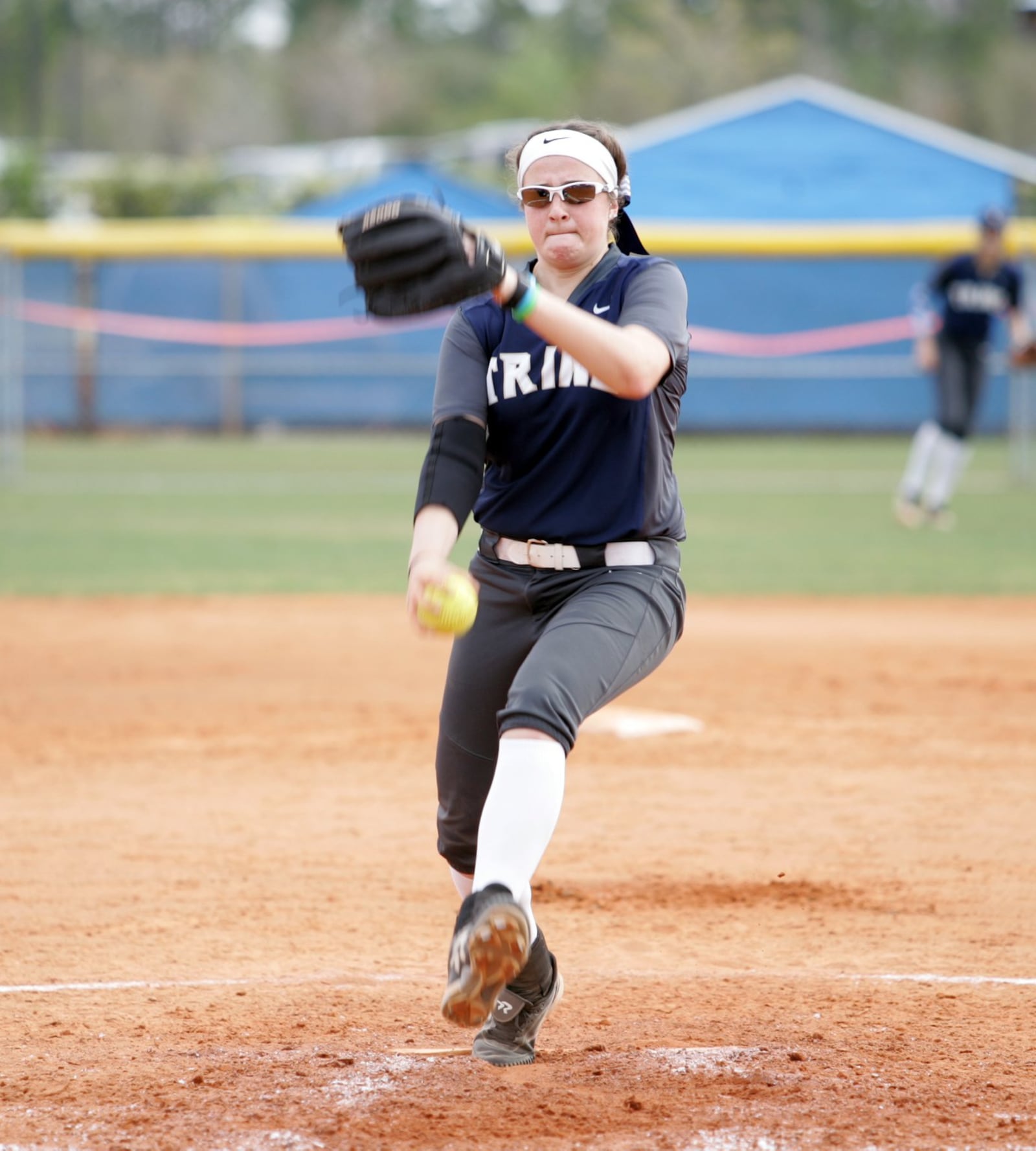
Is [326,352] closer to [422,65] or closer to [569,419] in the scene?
[569,419]

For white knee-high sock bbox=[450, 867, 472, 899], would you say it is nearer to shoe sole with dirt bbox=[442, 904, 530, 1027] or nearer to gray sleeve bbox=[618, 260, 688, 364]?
shoe sole with dirt bbox=[442, 904, 530, 1027]

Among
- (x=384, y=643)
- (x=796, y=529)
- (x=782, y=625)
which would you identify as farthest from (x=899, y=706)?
(x=796, y=529)

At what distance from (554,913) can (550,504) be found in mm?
1707

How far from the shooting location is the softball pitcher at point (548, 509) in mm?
3227

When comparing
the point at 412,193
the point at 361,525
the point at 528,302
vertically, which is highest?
the point at 412,193

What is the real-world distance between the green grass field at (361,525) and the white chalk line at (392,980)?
6610mm

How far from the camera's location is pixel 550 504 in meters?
3.42

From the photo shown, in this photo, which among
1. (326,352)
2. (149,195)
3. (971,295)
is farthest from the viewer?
(149,195)

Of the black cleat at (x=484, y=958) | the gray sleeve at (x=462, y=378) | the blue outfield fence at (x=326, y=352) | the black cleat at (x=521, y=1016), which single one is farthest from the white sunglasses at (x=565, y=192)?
the blue outfield fence at (x=326, y=352)

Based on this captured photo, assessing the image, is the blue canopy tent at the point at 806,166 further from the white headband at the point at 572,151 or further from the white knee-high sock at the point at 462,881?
the white knee-high sock at the point at 462,881

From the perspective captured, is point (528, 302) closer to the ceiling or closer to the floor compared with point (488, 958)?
closer to the ceiling

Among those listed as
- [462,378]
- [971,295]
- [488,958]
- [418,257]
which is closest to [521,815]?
[488,958]

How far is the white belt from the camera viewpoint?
343 centimetres

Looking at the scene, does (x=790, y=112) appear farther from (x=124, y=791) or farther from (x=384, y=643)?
(x=124, y=791)
